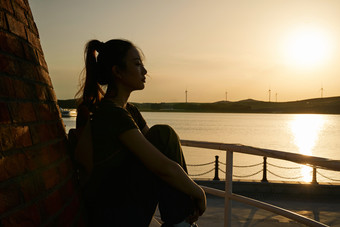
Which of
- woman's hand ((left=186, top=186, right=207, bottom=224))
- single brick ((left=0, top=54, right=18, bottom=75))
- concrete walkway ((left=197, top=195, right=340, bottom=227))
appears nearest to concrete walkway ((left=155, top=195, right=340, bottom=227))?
concrete walkway ((left=197, top=195, right=340, bottom=227))

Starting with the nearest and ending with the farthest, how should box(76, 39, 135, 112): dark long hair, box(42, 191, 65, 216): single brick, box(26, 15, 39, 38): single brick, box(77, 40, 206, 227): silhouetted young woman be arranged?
box(42, 191, 65, 216): single brick → box(26, 15, 39, 38): single brick → box(77, 40, 206, 227): silhouetted young woman → box(76, 39, 135, 112): dark long hair

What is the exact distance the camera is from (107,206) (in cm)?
153

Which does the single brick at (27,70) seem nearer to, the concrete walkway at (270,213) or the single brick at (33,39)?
the single brick at (33,39)

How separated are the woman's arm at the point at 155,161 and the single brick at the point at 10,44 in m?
0.54

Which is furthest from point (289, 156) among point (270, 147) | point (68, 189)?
point (270, 147)

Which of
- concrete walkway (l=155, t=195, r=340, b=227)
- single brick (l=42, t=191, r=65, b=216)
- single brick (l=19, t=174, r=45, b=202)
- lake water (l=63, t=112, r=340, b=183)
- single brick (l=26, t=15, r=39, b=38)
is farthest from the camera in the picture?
lake water (l=63, t=112, r=340, b=183)

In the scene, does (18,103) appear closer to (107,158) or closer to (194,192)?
(107,158)

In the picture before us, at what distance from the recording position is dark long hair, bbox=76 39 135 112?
70.4 inches

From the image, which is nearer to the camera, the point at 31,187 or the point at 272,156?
the point at 31,187

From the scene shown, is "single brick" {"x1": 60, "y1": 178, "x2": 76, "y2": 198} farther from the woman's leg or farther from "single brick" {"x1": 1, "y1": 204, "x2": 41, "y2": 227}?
the woman's leg

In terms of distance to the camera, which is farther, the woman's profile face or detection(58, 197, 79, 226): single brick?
the woman's profile face

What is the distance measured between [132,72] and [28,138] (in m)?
0.85

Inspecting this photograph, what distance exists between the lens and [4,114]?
960mm

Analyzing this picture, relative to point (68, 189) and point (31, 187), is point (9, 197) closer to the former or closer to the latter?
point (31, 187)
